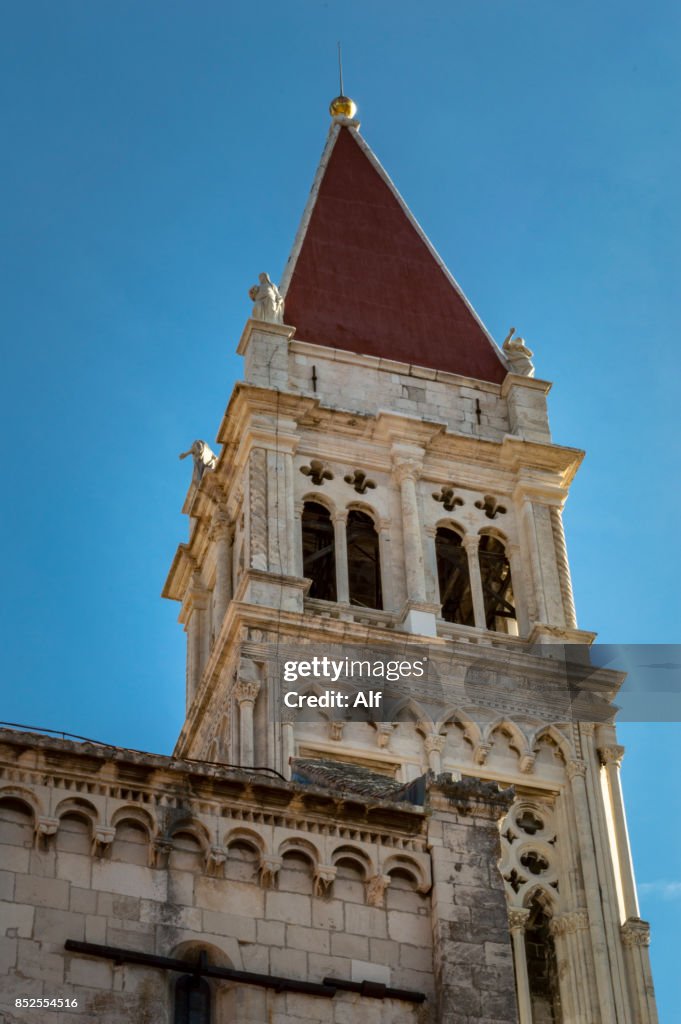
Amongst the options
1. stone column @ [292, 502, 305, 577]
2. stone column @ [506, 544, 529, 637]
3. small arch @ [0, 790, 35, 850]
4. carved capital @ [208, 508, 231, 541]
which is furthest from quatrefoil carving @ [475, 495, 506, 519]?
small arch @ [0, 790, 35, 850]

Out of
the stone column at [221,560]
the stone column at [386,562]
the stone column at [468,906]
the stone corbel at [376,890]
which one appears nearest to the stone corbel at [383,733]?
the stone column at [386,562]

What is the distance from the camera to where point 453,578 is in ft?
149

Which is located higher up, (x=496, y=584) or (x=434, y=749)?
(x=496, y=584)

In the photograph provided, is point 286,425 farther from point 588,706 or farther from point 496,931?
point 496,931

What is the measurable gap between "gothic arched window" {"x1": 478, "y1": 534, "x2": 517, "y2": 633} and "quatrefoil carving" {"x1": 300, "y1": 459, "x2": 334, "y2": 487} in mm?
3183

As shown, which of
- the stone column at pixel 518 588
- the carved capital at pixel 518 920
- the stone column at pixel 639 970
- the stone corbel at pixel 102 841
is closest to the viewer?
the stone corbel at pixel 102 841

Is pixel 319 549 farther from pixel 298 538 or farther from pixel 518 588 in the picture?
pixel 518 588

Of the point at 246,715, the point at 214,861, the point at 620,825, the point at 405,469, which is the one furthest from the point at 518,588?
the point at 214,861

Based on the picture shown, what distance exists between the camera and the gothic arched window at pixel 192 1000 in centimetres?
2058

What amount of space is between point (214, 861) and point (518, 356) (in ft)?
94.7

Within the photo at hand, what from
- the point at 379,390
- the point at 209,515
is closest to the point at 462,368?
the point at 379,390

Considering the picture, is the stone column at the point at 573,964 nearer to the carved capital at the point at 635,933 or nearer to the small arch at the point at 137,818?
the carved capital at the point at 635,933

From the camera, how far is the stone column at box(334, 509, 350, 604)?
42.6m

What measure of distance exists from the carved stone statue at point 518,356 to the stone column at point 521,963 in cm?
1354
